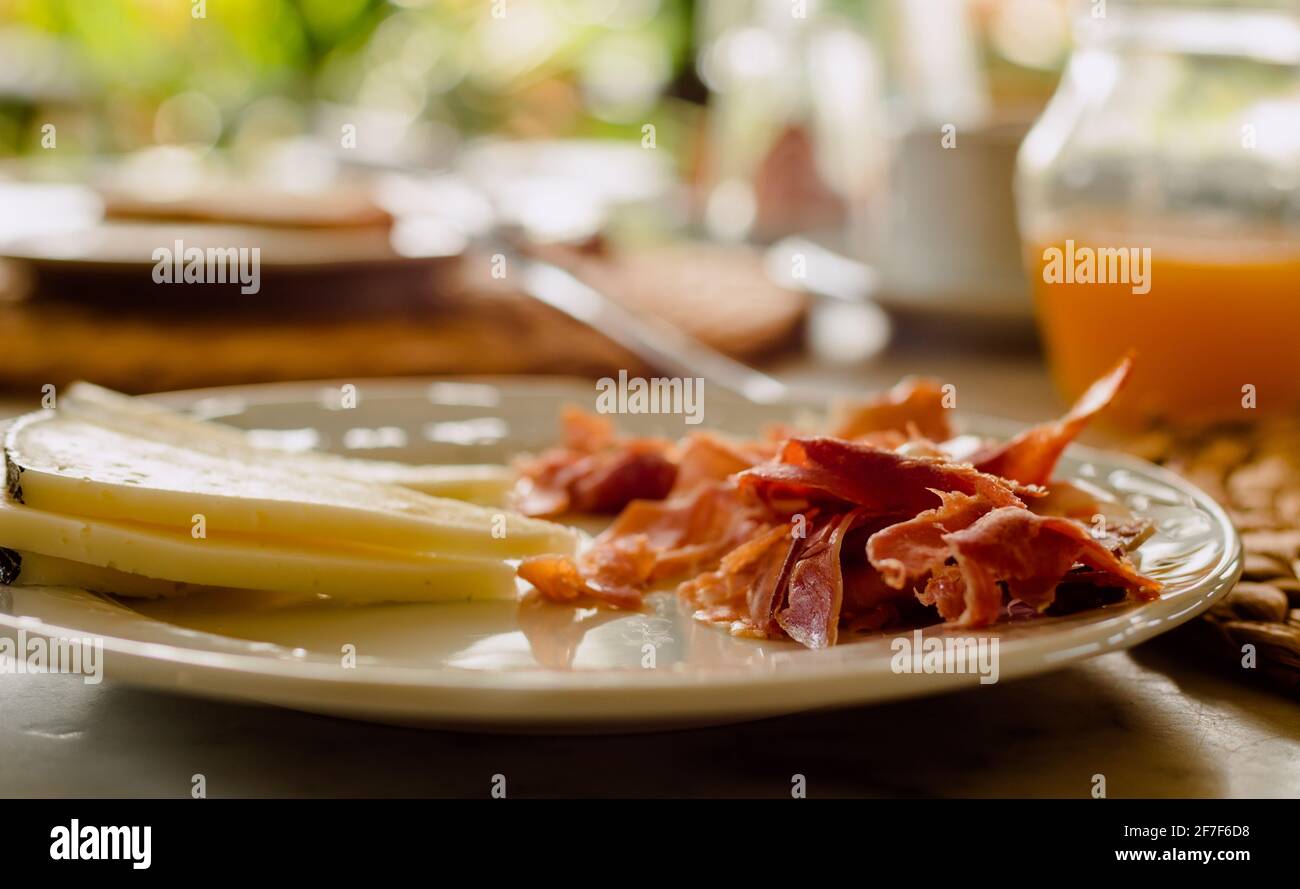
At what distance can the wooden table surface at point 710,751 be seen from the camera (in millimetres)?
897

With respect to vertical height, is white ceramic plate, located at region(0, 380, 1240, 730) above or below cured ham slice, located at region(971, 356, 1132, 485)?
below

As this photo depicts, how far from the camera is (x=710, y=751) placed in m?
0.95

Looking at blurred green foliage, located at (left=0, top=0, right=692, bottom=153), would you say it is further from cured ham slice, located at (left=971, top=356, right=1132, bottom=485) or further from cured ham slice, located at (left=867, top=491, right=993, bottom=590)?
cured ham slice, located at (left=867, top=491, right=993, bottom=590)

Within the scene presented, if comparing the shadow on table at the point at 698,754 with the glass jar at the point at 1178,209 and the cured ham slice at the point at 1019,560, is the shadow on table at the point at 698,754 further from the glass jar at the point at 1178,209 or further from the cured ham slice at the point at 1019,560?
the glass jar at the point at 1178,209

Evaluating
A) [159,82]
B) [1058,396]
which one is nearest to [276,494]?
[1058,396]

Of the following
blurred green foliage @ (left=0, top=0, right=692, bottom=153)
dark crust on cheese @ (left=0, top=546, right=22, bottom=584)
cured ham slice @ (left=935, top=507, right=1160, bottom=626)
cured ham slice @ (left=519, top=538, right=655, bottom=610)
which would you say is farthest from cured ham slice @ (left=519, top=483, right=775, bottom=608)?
blurred green foliage @ (left=0, top=0, right=692, bottom=153)

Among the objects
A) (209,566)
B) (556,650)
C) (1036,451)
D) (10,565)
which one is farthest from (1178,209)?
(10,565)

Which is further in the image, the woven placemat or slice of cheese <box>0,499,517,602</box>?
the woven placemat

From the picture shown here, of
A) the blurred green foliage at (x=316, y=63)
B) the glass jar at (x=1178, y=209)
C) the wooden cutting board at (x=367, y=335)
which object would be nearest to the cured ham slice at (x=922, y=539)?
the glass jar at (x=1178, y=209)

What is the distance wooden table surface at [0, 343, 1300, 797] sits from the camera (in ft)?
2.94

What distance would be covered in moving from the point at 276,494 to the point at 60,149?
5405mm

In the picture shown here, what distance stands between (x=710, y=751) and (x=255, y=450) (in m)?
0.57

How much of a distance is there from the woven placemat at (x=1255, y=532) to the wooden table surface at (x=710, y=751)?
4 cm

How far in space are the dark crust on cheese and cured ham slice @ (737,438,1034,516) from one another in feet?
1.69
